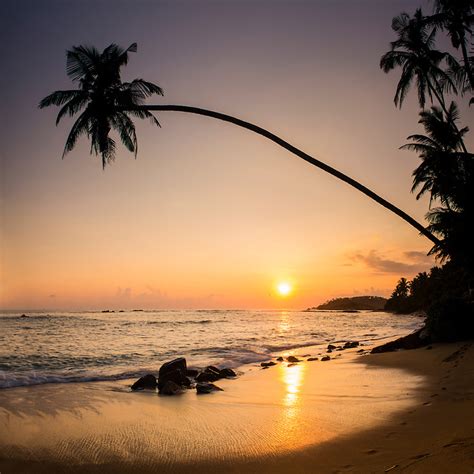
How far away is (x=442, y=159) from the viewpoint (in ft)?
53.6

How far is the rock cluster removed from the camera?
10.9m

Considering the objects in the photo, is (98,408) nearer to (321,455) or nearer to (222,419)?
(222,419)

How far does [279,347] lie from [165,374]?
581 inches

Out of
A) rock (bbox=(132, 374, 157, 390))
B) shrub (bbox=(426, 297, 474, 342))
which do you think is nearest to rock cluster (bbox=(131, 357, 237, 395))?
rock (bbox=(132, 374, 157, 390))

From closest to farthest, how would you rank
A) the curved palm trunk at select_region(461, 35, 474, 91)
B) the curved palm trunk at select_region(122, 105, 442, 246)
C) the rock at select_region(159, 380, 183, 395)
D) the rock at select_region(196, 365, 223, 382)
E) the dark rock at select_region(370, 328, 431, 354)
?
the curved palm trunk at select_region(122, 105, 442, 246) → the rock at select_region(159, 380, 183, 395) → the rock at select_region(196, 365, 223, 382) → the curved palm trunk at select_region(461, 35, 474, 91) → the dark rock at select_region(370, 328, 431, 354)

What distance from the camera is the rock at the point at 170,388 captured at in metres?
10.6

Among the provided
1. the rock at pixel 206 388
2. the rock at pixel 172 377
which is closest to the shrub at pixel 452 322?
the rock at pixel 206 388

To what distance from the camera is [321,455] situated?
16.4 ft

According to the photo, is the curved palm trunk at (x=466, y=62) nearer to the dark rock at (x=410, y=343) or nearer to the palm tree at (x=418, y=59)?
the palm tree at (x=418, y=59)

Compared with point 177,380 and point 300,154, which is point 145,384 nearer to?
point 177,380

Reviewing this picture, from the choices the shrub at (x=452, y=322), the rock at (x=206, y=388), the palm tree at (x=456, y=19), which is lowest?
the rock at (x=206, y=388)

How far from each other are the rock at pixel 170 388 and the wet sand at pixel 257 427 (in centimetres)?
36

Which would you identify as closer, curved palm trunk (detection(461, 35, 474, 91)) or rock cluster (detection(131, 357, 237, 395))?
rock cluster (detection(131, 357, 237, 395))

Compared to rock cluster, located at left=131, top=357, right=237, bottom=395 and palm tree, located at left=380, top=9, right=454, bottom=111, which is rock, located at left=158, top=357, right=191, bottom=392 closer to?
rock cluster, located at left=131, top=357, right=237, bottom=395
